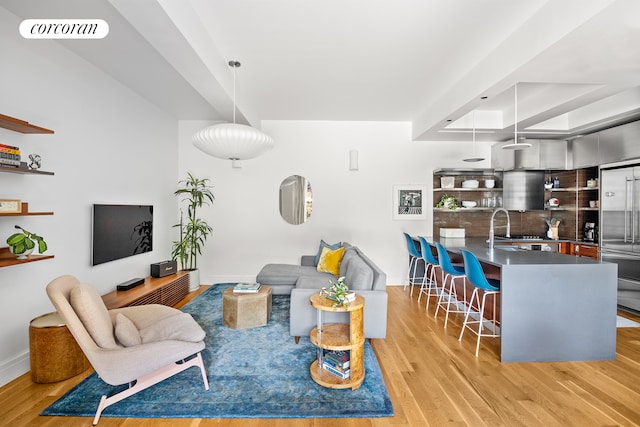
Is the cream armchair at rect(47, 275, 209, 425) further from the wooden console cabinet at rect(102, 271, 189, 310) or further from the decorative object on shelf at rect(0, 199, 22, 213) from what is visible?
the wooden console cabinet at rect(102, 271, 189, 310)

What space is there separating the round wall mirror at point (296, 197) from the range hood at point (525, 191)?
3.64 m

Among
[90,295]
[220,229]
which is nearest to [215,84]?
[90,295]

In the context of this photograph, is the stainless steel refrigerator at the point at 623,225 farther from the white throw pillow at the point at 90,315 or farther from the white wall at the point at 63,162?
the white wall at the point at 63,162

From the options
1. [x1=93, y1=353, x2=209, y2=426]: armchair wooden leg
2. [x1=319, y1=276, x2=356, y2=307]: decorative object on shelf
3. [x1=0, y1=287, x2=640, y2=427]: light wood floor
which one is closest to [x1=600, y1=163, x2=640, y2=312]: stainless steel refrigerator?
[x1=0, y1=287, x2=640, y2=427]: light wood floor

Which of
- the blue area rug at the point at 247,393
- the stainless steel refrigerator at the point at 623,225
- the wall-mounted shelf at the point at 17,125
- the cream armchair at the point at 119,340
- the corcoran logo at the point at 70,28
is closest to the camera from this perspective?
the corcoran logo at the point at 70,28

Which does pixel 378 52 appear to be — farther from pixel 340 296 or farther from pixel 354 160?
pixel 340 296

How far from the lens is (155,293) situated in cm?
367

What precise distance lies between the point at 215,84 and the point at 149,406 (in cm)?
297

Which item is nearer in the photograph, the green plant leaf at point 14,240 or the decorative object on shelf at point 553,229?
the green plant leaf at point 14,240

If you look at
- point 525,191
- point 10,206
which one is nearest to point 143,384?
point 10,206

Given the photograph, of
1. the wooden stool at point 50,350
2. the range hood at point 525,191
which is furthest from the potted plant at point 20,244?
the range hood at point 525,191

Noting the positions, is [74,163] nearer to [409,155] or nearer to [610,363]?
[409,155]

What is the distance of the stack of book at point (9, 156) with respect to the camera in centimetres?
216

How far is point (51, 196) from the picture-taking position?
2.81 metres
